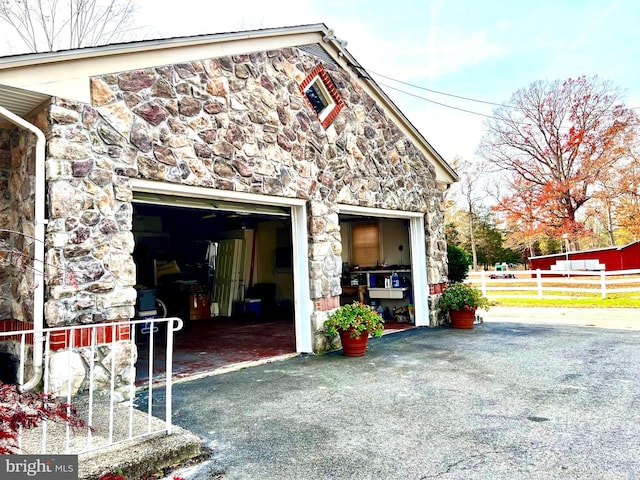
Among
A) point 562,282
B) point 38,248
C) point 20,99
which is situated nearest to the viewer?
point 38,248

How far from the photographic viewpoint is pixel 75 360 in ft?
13.0

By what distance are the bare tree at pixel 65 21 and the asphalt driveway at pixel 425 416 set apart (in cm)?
1271

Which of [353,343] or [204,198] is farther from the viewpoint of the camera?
[353,343]

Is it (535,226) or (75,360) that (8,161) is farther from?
(535,226)

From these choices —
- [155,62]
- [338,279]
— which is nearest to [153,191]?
[155,62]

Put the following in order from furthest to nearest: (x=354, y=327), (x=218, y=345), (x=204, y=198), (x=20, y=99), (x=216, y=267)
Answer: (x=216, y=267), (x=218, y=345), (x=354, y=327), (x=204, y=198), (x=20, y=99)

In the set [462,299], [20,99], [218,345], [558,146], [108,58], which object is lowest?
[218,345]

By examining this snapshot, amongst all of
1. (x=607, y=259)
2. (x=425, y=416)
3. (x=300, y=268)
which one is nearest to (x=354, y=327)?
(x=300, y=268)

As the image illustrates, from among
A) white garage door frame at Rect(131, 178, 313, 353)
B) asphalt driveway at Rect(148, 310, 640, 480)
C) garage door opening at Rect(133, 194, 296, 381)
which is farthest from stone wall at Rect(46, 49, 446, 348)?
garage door opening at Rect(133, 194, 296, 381)

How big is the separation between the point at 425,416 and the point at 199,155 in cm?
370

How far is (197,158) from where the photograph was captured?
5.05m

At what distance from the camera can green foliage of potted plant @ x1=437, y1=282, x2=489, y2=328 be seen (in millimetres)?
8594

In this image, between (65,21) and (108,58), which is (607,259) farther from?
(65,21)

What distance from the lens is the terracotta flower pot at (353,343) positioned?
6.18m
